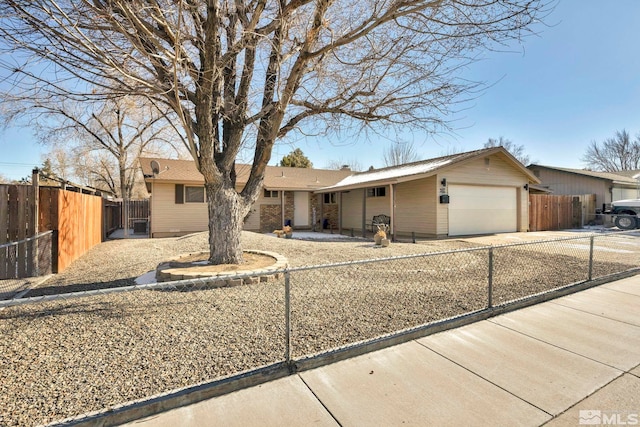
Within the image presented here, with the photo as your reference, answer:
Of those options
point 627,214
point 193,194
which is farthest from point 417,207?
point 627,214

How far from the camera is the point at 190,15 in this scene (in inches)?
198

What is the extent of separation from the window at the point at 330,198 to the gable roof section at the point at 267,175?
759mm

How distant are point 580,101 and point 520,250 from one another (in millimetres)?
12140

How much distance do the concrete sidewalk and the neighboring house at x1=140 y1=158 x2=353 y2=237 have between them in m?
9.55

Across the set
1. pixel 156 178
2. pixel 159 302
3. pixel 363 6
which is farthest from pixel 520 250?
pixel 156 178

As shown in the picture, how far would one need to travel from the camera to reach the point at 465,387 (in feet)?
7.97

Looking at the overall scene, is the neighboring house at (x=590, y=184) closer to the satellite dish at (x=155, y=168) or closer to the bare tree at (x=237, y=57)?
the bare tree at (x=237, y=57)

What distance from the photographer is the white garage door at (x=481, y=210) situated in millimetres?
12867

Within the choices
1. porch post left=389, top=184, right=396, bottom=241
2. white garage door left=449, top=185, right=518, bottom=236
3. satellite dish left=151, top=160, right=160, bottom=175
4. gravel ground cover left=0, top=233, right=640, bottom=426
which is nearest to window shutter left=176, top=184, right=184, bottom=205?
satellite dish left=151, top=160, right=160, bottom=175

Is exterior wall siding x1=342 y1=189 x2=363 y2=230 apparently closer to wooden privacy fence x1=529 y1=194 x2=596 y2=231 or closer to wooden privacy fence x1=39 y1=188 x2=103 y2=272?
wooden privacy fence x1=529 y1=194 x2=596 y2=231

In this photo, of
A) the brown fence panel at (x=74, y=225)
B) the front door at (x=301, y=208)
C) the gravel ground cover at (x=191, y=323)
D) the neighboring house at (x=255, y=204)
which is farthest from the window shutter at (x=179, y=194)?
the gravel ground cover at (x=191, y=323)

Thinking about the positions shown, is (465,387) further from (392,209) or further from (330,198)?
(330,198)

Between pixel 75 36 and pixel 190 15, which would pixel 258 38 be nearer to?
pixel 190 15

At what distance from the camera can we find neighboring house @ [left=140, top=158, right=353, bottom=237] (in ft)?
46.2
